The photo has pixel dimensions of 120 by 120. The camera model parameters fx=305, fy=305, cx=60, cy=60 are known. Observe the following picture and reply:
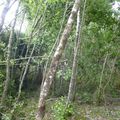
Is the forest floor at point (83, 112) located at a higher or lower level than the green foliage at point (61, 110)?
lower

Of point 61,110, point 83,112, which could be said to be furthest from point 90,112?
point 61,110

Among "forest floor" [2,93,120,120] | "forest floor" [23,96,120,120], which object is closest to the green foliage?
"forest floor" [2,93,120,120]

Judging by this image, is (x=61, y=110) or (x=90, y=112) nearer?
(x=61, y=110)

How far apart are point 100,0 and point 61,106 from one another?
5.99m

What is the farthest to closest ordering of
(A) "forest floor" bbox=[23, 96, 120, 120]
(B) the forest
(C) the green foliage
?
(A) "forest floor" bbox=[23, 96, 120, 120], (B) the forest, (C) the green foliage

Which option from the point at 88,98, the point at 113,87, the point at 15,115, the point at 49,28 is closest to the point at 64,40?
the point at 15,115

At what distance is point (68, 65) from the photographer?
18.9 meters

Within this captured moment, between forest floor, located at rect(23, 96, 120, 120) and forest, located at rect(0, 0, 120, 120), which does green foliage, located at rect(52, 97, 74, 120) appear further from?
forest floor, located at rect(23, 96, 120, 120)

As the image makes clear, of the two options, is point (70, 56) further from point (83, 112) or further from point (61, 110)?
point (61, 110)

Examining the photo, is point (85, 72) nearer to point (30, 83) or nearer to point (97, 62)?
point (97, 62)

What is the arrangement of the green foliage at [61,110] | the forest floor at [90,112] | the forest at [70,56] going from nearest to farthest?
the green foliage at [61,110]
the forest at [70,56]
the forest floor at [90,112]

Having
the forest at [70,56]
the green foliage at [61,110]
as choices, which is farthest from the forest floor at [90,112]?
the green foliage at [61,110]

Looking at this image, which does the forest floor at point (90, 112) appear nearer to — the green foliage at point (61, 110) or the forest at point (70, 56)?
the forest at point (70, 56)

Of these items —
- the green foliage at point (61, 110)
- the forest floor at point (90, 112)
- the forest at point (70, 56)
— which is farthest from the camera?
the forest floor at point (90, 112)
